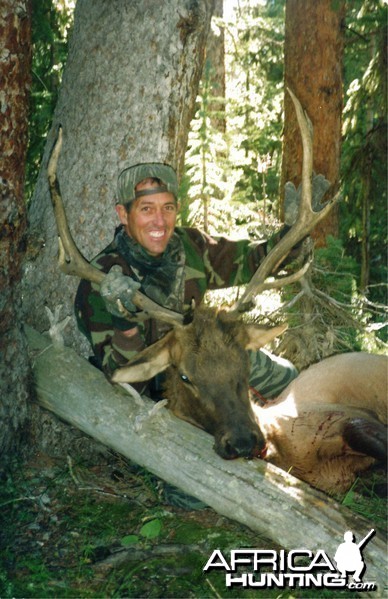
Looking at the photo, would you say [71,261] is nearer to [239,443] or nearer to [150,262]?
[150,262]

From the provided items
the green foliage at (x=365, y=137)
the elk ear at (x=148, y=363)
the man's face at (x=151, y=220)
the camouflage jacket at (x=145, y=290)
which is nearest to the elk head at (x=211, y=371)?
the elk ear at (x=148, y=363)

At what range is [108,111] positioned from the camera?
5922 millimetres

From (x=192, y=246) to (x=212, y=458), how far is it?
219 cm

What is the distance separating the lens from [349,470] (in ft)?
18.4

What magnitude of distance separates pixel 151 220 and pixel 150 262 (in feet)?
1.19

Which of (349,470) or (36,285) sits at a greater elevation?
(36,285)

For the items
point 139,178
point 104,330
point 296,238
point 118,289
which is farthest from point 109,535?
point 139,178

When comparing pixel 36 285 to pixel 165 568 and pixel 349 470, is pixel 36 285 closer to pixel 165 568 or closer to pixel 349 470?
pixel 165 568

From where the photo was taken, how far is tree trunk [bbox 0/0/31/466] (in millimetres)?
4938

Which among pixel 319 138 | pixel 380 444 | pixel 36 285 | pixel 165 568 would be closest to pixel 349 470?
pixel 380 444

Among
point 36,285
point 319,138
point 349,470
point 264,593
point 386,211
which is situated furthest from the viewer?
point 386,211

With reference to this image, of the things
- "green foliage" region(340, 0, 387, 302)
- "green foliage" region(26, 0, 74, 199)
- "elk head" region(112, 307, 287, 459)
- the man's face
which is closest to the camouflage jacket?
the man's face

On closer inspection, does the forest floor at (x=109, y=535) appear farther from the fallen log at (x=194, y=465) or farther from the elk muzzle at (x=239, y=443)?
the elk muzzle at (x=239, y=443)

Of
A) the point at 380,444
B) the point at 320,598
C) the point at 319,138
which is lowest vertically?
the point at 320,598
